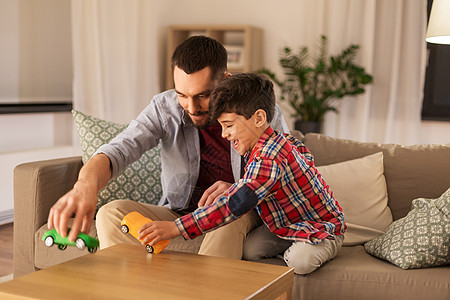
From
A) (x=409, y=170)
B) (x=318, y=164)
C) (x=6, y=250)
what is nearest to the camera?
(x=409, y=170)

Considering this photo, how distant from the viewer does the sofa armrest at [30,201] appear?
7.16ft

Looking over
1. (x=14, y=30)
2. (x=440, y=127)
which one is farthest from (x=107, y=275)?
(x=440, y=127)

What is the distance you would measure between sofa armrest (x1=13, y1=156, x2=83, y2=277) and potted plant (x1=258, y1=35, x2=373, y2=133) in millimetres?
2081

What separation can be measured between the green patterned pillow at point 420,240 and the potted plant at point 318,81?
2193mm

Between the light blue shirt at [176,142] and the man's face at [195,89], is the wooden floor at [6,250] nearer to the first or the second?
the light blue shirt at [176,142]

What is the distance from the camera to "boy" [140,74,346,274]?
4.95 ft

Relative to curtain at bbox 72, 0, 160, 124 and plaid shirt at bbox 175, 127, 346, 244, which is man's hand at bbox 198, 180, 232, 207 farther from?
curtain at bbox 72, 0, 160, 124

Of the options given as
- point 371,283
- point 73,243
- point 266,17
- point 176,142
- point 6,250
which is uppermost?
point 266,17

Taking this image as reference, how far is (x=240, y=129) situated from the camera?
1637mm

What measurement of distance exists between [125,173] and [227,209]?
965 millimetres

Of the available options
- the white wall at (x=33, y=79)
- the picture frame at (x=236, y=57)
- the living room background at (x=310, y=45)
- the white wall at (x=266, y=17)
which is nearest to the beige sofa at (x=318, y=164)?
the white wall at (x=33, y=79)

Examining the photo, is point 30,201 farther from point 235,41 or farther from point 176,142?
point 235,41

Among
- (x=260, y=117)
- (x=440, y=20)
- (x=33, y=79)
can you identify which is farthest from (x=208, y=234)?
(x=33, y=79)

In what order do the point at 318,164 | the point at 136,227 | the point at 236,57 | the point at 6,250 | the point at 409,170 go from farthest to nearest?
1. the point at 236,57
2. the point at 6,250
3. the point at 318,164
4. the point at 409,170
5. the point at 136,227
